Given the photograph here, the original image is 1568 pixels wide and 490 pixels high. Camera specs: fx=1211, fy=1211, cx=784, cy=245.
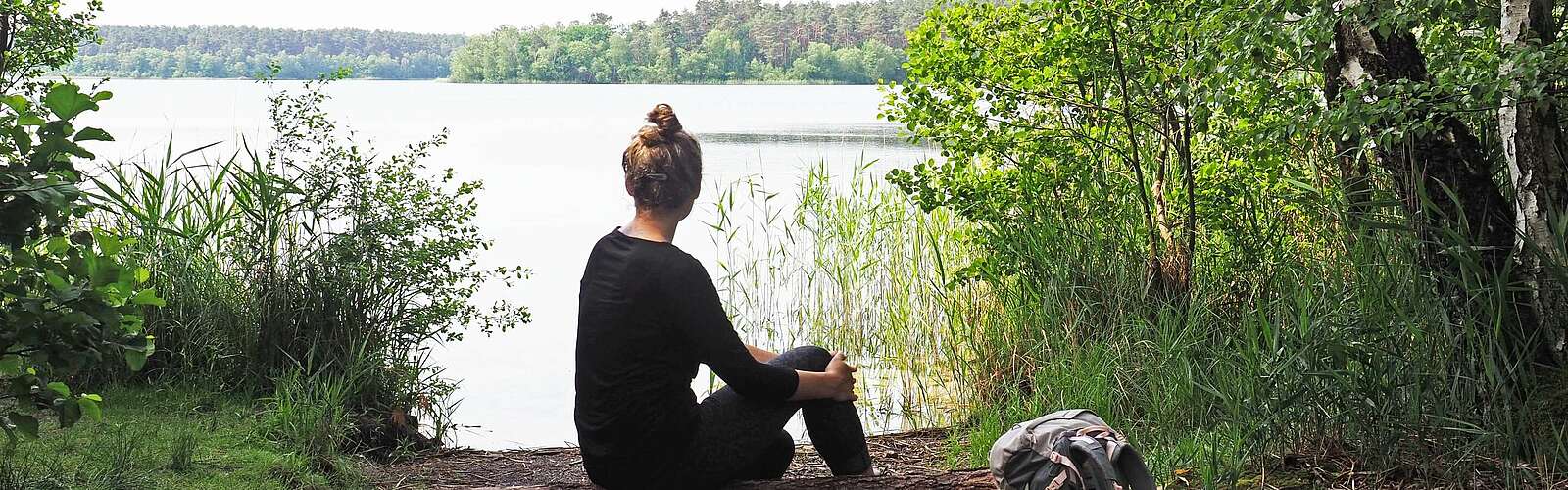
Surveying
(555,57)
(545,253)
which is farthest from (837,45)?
(545,253)

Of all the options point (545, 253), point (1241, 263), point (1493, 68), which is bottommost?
point (545, 253)

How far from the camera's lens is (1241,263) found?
4.72 meters

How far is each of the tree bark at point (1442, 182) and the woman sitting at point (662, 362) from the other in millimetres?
1708

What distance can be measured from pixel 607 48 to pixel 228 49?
5.91 m

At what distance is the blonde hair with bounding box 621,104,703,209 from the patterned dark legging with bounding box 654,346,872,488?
59cm

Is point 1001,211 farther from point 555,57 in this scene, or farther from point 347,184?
point 555,57

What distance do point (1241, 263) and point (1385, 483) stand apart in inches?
63.6

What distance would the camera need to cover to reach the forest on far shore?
13805mm

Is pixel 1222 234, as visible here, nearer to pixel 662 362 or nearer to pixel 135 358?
pixel 662 362

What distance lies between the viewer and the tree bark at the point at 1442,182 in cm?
336

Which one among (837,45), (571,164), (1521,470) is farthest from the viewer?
(837,45)

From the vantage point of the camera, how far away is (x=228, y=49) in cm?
1434

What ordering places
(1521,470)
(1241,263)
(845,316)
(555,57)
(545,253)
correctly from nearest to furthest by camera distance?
(1521,470) → (1241,263) → (845,316) → (545,253) → (555,57)

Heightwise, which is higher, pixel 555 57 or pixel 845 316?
pixel 555 57
